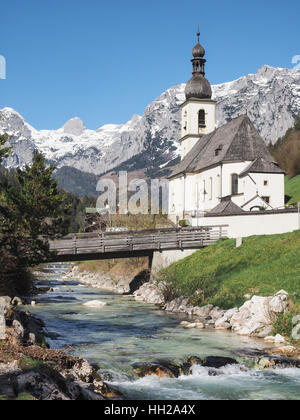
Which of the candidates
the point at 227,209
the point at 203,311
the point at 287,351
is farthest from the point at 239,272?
the point at 227,209

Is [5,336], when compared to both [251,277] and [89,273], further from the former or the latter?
[89,273]

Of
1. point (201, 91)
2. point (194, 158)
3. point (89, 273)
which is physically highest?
point (201, 91)

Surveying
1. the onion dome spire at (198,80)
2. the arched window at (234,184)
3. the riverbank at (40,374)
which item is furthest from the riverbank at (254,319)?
the onion dome spire at (198,80)

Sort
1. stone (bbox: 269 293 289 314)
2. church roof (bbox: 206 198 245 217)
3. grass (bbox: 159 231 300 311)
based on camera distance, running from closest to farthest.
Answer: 1. stone (bbox: 269 293 289 314)
2. grass (bbox: 159 231 300 311)
3. church roof (bbox: 206 198 245 217)

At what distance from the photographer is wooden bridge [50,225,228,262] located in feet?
110

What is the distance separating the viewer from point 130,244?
3553cm

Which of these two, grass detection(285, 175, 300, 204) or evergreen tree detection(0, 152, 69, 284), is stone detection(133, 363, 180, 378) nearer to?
evergreen tree detection(0, 152, 69, 284)

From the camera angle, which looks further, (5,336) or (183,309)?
(183,309)

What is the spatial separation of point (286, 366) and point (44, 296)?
22963 millimetres

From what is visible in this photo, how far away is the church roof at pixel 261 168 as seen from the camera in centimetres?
4659

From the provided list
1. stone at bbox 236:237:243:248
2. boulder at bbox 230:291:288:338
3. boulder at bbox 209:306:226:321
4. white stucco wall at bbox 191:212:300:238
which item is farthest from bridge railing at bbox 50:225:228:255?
boulder at bbox 230:291:288:338

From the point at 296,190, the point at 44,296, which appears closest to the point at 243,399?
the point at 44,296

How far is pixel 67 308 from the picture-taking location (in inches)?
1120

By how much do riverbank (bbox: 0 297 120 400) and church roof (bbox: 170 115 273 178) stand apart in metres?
38.6
